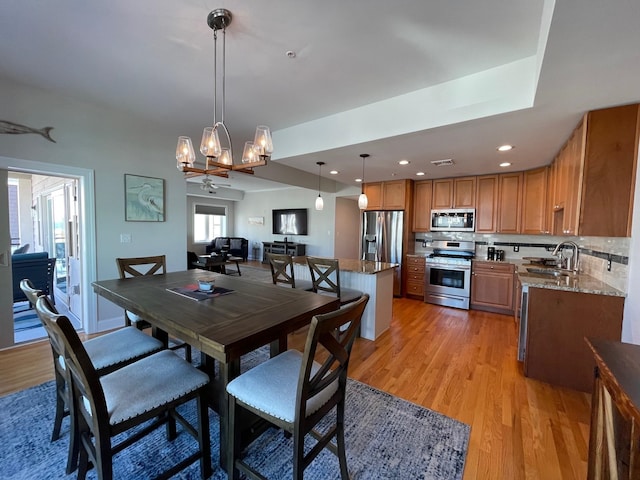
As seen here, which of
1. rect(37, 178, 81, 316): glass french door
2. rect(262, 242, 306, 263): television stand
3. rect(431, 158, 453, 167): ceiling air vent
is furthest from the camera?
rect(262, 242, 306, 263): television stand

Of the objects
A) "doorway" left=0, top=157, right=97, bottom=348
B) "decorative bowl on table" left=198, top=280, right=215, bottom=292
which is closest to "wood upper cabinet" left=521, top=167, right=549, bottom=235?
"decorative bowl on table" left=198, top=280, right=215, bottom=292

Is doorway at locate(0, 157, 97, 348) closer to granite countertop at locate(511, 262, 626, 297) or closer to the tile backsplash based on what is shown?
granite countertop at locate(511, 262, 626, 297)

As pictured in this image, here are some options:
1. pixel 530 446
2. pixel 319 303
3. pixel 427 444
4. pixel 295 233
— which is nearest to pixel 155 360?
pixel 319 303

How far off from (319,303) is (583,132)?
2524 mm

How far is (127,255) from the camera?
3.36 m

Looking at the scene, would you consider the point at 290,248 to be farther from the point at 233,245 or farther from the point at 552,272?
the point at 552,272

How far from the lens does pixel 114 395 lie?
46.4 inches

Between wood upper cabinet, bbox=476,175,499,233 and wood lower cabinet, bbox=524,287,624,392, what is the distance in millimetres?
2492

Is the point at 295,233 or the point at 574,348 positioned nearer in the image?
the point at 574,348

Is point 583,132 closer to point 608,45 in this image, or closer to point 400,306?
point 608,45

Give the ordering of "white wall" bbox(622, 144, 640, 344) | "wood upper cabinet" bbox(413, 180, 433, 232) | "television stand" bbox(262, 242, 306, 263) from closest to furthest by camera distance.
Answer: "white wall" bbox(622, 144, 640, 344) → "wood upper cabinet" bbox(413, 180, 433, 232) → "television stand" bbox(262, 242, 306, 263)

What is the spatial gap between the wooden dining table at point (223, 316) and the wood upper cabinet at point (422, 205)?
3.84 meters

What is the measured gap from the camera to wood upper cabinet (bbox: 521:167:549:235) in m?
4.02

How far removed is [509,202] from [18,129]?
6278 millimetres
